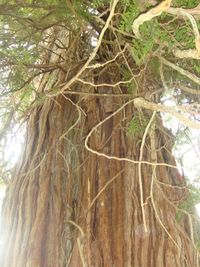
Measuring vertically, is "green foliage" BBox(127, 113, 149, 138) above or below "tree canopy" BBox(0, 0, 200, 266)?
Result: below

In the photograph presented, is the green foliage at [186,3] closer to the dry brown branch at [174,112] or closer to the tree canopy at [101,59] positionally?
the tree canopy at [101,59]

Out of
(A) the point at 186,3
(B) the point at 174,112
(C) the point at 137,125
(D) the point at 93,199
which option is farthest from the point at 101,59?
(B) the point at 174,112

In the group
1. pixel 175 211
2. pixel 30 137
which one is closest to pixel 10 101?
pixel 30 137

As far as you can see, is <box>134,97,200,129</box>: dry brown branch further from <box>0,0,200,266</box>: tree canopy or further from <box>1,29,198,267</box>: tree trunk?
<box>1,29,198,267</box>: tree trunk

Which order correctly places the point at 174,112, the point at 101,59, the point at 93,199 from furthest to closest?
the point at 101,59
the point at 93,199
the point at 174,112

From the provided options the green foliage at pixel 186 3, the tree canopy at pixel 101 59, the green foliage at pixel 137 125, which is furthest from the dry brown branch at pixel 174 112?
the green foliage at pixel 137 125

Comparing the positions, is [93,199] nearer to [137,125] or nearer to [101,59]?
[137,125]

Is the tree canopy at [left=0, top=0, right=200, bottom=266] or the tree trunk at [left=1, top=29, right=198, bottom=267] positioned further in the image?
the tree trunk at [left=1, top=29, right=198, bottom=267]

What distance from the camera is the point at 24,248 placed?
55.5 inches

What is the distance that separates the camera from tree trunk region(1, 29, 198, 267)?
1348mm

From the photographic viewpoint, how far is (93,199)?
4.80ft

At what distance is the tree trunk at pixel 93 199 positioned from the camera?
1348 millimetres

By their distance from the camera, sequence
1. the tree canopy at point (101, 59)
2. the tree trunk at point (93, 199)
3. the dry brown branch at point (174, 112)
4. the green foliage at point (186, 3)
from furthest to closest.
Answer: the tree trunk at point (93, 199) < the tree canopy at point (101, 59) < the green foliage at point (186, 3) < the dry brown branch at point (174, 112)

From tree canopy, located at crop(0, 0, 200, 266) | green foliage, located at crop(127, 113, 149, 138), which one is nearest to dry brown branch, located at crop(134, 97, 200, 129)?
tree canopy, located at crop(0, 0, 200, 266)
